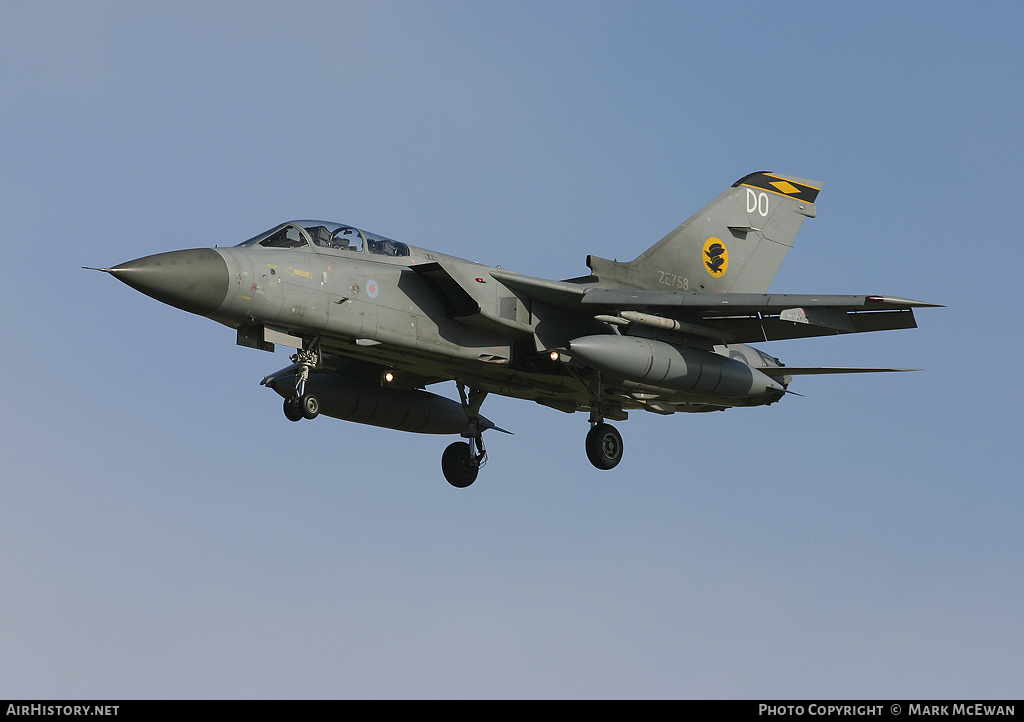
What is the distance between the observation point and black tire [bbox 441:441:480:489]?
69.4 ft

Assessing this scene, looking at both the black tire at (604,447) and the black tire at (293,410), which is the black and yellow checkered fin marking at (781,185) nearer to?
the black tire at (604,447)

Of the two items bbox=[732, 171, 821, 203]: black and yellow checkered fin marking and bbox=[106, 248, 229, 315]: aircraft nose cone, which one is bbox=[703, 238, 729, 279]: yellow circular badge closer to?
bbox=[732, 171, 821, 203]: black and yellow checkered fin marking

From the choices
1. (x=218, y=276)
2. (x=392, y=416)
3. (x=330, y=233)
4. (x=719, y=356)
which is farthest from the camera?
(x=392, y=416)

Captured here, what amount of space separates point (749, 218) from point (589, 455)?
19.4ft

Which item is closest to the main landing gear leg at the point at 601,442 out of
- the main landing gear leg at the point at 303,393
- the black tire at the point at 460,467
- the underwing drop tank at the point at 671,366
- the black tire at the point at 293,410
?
the underwing drop tank at the point at 671,366

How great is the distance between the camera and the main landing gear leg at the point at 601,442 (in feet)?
64.0

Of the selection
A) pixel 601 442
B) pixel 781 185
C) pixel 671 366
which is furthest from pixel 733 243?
pixel 601 442

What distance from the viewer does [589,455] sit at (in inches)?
772

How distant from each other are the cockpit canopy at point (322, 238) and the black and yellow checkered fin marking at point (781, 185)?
26.5 feet

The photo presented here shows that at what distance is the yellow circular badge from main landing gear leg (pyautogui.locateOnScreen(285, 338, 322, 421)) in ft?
26.4

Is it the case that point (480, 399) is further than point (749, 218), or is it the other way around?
point (749, 218)
